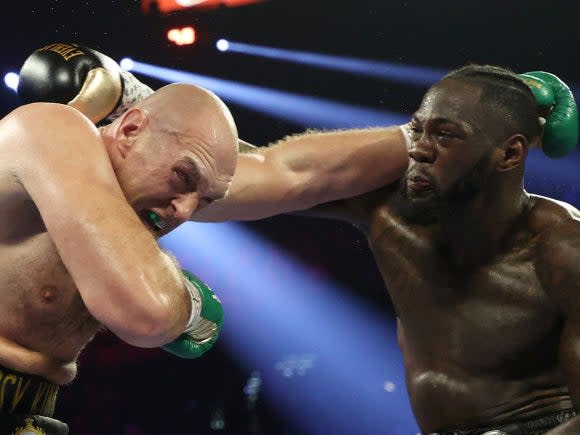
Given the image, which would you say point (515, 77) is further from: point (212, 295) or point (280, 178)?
point (212, 295)

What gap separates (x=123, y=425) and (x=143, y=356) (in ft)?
1.35

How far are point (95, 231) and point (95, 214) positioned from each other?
1.1 inches

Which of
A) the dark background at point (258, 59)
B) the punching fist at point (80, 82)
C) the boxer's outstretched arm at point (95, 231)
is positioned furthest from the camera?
the dark background at point (258, 59)

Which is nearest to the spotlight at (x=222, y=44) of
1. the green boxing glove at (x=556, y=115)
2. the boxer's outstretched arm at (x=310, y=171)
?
the boxer's outstretched arm at (x=310, y=171)

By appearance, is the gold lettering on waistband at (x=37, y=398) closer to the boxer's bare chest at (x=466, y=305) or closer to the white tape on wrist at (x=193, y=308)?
the white tape on wrist at (x=193, y=308)

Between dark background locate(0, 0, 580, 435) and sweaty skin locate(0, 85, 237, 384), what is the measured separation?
3.42 metres

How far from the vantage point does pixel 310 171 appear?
2025 millimetres

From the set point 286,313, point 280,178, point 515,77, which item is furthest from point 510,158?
point 286,313

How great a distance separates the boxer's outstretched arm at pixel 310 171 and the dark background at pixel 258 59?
9.88 ft

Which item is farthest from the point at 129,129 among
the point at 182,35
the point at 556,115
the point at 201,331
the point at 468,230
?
the point at 182,35

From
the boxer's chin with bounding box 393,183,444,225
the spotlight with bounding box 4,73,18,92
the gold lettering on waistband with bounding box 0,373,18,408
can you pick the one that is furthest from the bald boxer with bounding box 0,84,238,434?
the spotlight with bounding box 4,73,18,92

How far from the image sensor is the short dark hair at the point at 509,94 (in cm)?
196

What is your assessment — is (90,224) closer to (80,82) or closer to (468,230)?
(468,230)

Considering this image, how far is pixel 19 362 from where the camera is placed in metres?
1.49
